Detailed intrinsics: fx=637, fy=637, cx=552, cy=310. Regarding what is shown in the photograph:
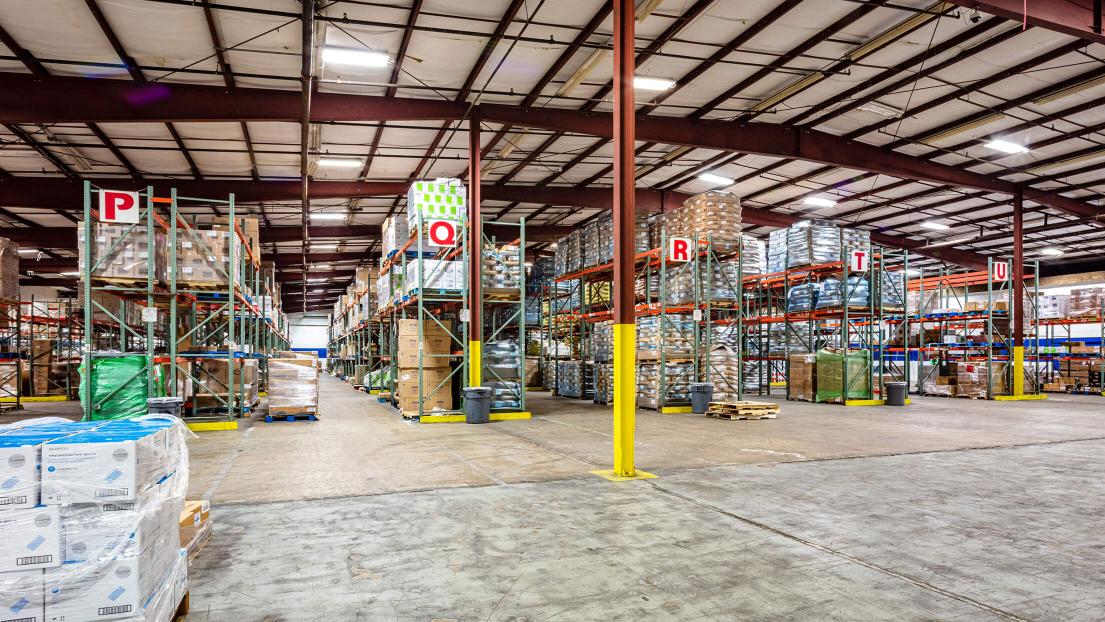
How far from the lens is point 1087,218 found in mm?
20453

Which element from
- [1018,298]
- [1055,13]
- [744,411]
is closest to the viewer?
[1055,13]

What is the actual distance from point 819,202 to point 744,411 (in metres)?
11.4

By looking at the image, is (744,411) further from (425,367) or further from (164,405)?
(164,405)

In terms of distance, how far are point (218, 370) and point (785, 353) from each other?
604 inches

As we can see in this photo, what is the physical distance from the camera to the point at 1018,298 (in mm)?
18906

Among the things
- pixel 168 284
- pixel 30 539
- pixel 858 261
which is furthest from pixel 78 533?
pixel 858 261

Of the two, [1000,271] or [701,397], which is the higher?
[1000,271]

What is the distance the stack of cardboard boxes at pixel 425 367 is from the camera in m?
12.4

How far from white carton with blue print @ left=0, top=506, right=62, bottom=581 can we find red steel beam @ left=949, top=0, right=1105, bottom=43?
1053 cm

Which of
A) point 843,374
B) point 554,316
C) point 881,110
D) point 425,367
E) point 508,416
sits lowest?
point 508,416

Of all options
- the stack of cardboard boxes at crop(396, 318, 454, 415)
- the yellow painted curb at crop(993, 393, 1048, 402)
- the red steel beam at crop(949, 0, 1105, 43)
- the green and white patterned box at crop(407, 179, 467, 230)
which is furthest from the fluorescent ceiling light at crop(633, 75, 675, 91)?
the yellow painted curb at crop(993, 393, 1048, 402)

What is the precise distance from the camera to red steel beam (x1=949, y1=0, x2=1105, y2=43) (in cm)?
866

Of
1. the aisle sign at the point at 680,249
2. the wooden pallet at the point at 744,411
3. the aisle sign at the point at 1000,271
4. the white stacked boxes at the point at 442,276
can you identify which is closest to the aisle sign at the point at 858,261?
the aisle sign at the point at 680,249

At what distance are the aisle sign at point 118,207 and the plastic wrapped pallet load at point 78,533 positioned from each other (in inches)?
333
